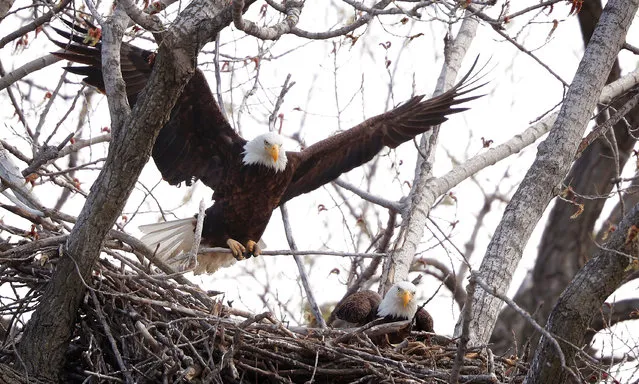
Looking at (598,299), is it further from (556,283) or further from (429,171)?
(556,283)

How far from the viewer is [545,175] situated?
16.3 feet

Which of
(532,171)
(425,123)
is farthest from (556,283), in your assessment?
(532,171)

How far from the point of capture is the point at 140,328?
417cm

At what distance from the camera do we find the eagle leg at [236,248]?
6.46 m

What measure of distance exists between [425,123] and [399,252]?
109 centimetres

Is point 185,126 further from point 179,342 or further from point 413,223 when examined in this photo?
point 179,342

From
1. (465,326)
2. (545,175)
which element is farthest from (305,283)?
(465,326)

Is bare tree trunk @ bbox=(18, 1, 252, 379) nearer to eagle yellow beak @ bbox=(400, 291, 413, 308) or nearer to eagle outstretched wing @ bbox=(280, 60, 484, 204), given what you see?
eagle yellow beak @ bbox=(400, 291, 413, 308)

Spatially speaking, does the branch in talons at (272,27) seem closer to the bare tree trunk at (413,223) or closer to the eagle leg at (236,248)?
the bare tree trunk at (413,223)

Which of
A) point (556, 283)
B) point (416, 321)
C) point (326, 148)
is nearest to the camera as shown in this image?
point (416, 321)

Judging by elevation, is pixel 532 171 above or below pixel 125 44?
below

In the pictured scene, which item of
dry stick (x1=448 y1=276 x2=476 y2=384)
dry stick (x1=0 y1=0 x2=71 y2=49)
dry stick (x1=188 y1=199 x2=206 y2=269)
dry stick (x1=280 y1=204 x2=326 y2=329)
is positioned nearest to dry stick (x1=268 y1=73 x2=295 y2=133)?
dry stick (x1=280 y1=204 x2=326 y2=329)

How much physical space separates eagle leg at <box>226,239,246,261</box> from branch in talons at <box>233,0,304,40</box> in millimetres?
2325

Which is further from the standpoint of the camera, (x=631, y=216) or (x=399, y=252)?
(x=399, y=252)
